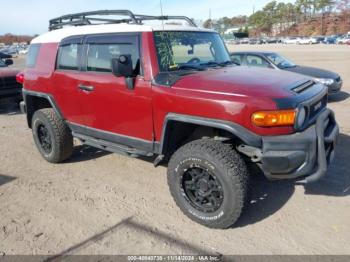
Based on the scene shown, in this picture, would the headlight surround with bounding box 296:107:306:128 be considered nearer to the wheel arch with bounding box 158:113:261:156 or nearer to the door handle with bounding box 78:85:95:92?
the wheel arch with bounding box 158:113:261:156

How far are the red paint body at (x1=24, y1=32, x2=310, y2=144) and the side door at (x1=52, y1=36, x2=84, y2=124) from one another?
13 mm

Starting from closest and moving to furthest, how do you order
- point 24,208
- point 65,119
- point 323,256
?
1. point 323,256
2. point 24,208
3. point 65,119

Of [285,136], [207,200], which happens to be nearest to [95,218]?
[207,200]

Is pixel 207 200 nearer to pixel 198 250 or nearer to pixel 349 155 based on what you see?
pixel 198 250

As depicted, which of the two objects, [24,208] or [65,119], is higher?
Answer: [65,119]

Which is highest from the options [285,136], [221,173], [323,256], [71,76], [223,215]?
[71,76]

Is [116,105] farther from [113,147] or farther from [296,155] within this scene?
[296,155]

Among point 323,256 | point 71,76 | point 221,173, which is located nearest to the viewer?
point 323,256

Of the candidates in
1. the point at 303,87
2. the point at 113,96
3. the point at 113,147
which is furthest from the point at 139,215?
the point at 303,87

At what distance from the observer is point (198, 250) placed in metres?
3.22

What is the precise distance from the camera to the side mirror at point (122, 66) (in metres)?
3.67

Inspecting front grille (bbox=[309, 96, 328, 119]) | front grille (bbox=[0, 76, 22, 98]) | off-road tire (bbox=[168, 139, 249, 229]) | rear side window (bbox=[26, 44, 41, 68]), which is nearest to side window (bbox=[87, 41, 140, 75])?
off-road tire (bbox=[168, 139, 249, 229])

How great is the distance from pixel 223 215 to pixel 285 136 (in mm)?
964

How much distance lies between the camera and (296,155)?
10.3ft
